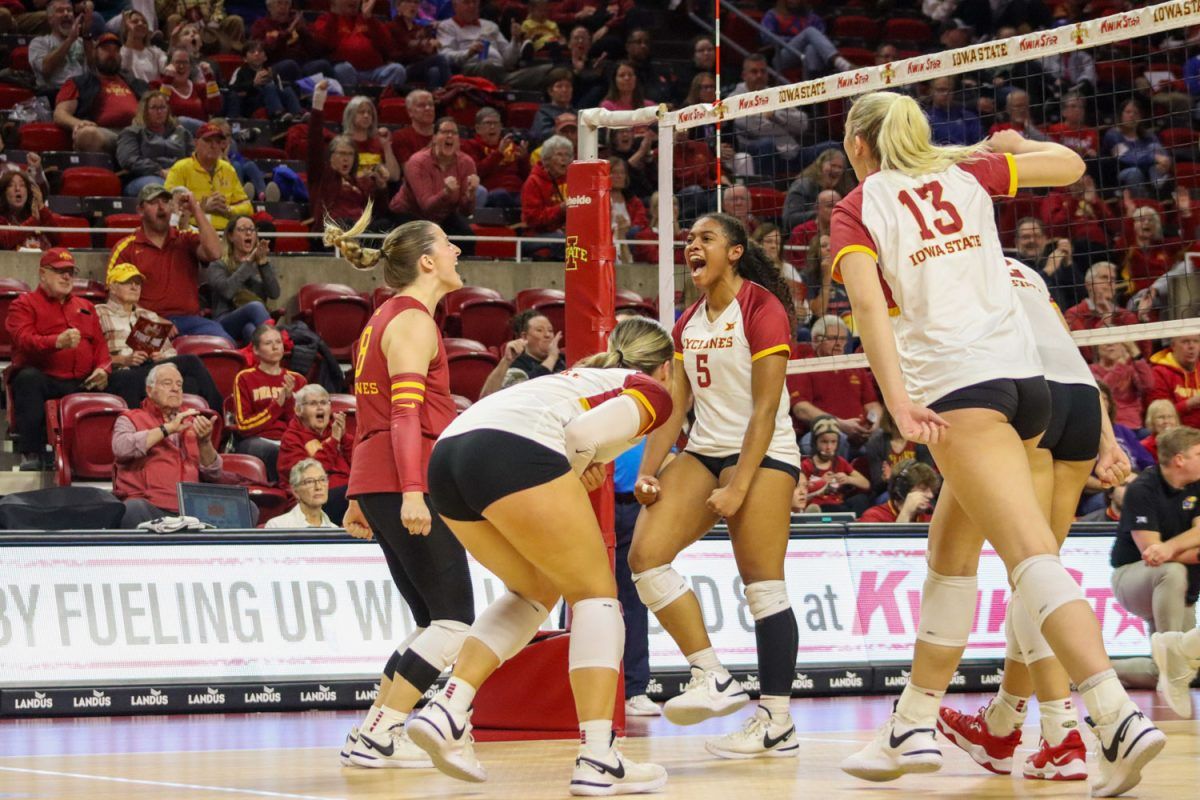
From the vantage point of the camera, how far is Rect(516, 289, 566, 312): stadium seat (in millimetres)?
14008

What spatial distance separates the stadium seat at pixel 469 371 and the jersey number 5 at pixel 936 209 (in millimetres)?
7735

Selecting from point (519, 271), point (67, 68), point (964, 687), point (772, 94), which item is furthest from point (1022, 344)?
point (67, 68)

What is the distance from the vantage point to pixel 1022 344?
16.9 ft

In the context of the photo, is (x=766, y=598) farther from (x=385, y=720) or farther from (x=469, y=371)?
(x=469, y=371)

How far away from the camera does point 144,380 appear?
38.4 feet

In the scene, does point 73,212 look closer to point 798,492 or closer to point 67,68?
point 67,68

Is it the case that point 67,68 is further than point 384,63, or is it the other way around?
point 384,63

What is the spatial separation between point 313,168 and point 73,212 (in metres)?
2.06

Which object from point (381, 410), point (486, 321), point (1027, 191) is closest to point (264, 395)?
point (486, 321)

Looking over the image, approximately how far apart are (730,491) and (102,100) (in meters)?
10.1

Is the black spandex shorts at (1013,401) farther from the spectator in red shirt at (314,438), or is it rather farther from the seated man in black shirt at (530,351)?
the spectator in red shirt at (314,438)

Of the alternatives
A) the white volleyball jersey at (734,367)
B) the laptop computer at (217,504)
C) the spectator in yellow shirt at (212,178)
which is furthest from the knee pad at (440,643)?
the spectator in yellow shirt at (212,178)

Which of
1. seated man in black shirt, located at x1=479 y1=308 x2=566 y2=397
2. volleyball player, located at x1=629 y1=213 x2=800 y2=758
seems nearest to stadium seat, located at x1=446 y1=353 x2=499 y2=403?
seated man in black shirt, located at x1=479 y1=308 x2=566 y2=397

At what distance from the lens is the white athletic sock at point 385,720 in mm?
6098
